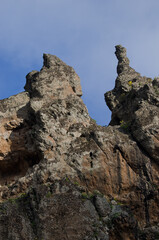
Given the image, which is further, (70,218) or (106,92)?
(106,92)

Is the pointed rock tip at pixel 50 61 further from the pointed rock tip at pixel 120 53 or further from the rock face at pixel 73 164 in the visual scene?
the pointed rock tip at pixel 120 53

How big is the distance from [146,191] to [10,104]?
550 inches

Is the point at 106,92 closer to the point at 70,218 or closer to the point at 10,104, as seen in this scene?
the point at 10,104

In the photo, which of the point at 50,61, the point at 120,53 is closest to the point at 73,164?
the point at 50,61

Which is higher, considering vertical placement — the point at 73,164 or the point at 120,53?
the point at 120,53

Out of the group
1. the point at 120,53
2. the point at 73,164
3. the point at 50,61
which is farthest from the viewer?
the point at 120,53

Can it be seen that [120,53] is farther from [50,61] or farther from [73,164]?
[73,164]

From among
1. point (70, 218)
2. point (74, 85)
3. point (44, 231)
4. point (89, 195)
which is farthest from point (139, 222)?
point (74, 85)

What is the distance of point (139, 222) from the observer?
19.6 m

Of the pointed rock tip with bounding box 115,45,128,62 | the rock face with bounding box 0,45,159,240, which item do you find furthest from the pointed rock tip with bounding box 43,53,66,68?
the pointed rock tip with bounding box 115,45,128,62

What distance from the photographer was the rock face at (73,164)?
57.0 feet

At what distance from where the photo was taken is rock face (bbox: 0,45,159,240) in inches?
684

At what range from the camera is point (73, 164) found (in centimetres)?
2083

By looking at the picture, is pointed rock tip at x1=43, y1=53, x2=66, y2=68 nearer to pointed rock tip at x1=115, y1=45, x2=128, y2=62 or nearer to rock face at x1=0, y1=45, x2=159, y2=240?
rock face at x1=0, y1=45, x2=159, y2=240
